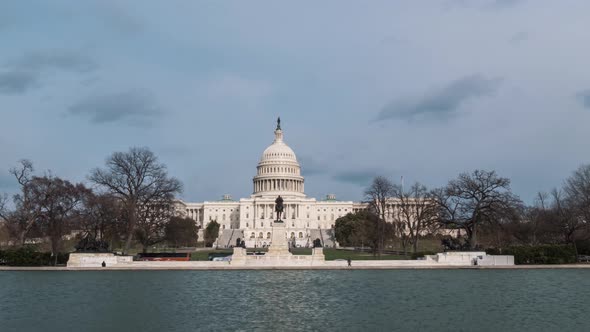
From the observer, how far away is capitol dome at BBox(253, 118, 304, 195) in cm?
16912

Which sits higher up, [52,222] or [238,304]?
[52,222]

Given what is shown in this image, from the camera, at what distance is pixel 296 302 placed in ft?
88.7

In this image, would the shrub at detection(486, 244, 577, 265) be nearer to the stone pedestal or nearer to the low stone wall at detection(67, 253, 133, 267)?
the stone pedestal

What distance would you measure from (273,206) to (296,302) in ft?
453

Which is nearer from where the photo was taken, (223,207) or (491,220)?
(491,220)

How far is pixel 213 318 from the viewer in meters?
23.0

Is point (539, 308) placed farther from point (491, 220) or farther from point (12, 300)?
point (491, 220)

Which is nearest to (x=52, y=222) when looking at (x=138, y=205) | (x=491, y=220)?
(x=138, y=205)

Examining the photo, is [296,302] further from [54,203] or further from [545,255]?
[54,203]

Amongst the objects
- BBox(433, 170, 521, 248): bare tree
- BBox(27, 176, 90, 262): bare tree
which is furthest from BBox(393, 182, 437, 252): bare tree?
BBox(27, 176, 90, 262): bare tree

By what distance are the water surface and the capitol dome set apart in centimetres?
12736

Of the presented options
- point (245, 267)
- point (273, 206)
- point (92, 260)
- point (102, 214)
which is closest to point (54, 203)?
point (102, 214)

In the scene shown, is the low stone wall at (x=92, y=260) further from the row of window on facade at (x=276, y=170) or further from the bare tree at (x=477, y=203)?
the row of window on facade at (x=276, y=170)

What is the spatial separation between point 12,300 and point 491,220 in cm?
4244
